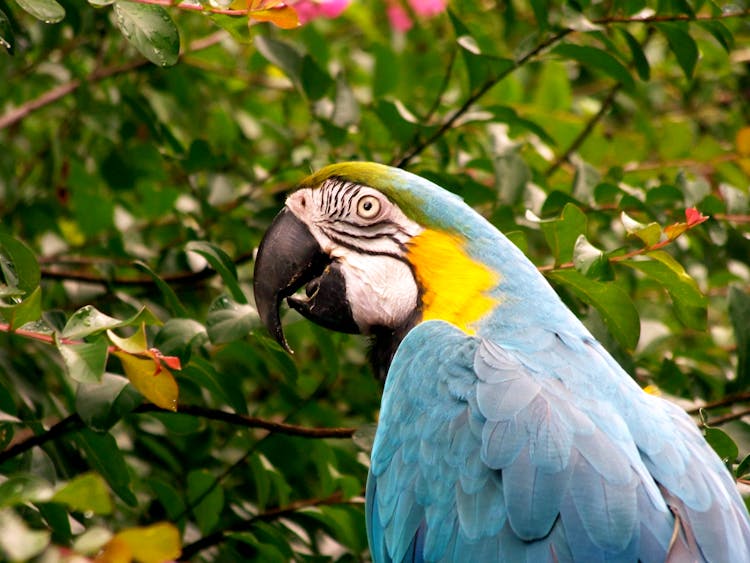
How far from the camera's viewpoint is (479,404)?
69.5 inches

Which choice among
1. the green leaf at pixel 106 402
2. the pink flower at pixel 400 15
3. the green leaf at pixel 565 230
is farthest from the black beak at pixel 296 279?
the pink flower at pixel 400 15

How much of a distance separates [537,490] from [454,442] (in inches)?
7.8

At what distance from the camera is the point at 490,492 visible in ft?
5.56

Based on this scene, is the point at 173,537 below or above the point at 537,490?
above

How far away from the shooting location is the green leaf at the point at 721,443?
200 cm

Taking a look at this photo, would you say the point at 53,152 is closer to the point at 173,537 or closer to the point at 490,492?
the point at 490,492

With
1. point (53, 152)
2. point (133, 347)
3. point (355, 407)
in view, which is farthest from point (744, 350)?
point (53, 152)

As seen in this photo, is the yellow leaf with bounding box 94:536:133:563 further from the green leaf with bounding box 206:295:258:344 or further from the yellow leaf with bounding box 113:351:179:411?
the green leaf with bounding box 206:295:258:344

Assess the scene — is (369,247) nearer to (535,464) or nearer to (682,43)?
(535,464)

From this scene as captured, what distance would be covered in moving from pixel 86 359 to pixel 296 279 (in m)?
0.69

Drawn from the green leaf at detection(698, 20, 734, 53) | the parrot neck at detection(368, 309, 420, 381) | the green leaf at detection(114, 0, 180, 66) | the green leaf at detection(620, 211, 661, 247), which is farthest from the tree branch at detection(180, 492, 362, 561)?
the green leaf at detection(698, 20, 734, 53)

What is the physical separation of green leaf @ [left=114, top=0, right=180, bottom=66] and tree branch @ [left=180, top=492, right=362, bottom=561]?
3.43 feet

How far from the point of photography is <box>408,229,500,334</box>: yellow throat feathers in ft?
6.66

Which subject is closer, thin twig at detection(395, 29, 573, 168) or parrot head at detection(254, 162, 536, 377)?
parrot head at detection(254, 162, 536, 377)
